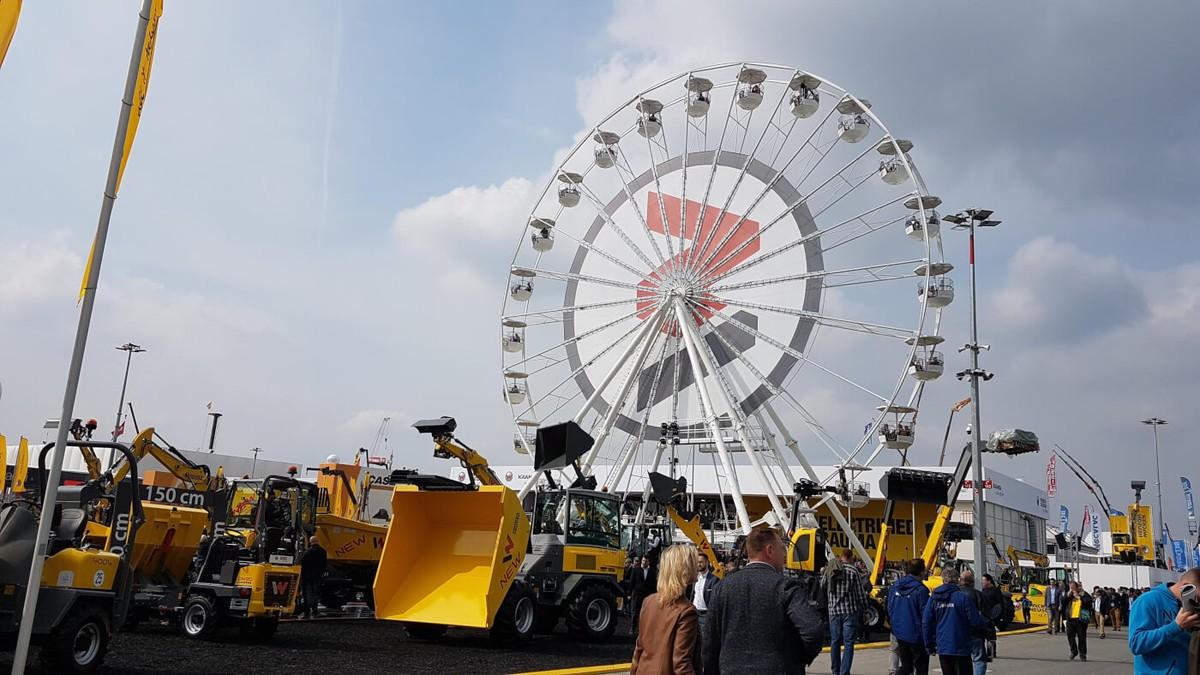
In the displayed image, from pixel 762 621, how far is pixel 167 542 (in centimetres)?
1222

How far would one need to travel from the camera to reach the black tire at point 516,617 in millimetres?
13695

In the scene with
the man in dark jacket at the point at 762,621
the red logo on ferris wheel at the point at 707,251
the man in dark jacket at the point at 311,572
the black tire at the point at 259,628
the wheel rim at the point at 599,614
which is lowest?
the black tire at the point at 259,628

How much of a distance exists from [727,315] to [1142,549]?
3707 cm

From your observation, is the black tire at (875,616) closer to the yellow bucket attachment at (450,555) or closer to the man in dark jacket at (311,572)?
the yellow bucket attachment at (450,555)

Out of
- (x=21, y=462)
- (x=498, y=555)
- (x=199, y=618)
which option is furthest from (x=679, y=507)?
(x=21, y=462)

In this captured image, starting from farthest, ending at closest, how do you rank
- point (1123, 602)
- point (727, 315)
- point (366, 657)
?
point (1123, 602) < point (727, 315) < point (366, 657)

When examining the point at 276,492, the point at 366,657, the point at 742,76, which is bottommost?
the point at 366,657

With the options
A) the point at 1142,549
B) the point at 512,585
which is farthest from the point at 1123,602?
the point at 512,585

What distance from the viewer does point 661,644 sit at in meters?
4.84

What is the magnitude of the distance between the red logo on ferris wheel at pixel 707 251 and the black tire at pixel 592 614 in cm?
1145

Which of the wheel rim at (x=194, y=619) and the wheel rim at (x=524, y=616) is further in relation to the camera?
the wheel rim at (x=524, y=616)

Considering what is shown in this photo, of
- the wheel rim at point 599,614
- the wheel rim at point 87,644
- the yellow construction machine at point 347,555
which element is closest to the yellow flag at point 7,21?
the wheel rim at point 87,644

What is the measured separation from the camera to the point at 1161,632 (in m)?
4.76

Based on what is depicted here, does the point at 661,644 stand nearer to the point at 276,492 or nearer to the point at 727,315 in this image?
the point at 276,492
